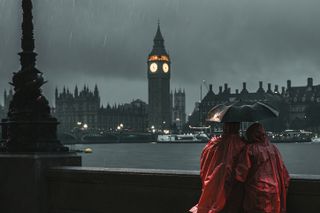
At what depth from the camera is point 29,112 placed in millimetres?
8383

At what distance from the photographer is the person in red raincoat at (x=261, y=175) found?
4684 mm

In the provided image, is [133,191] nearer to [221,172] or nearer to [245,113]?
[221,172]

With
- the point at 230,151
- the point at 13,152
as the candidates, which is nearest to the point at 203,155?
→ the point at 230,151

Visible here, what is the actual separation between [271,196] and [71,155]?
174 inches

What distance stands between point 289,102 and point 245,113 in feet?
589

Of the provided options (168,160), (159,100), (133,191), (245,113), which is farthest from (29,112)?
(159,100)

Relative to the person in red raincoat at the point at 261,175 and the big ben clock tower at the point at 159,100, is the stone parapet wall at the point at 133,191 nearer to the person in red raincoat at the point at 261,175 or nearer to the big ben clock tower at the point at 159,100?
the person in red raincoat at the point at 261,175

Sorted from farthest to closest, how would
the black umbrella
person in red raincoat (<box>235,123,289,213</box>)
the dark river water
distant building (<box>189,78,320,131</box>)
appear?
distant building (<box>189,78,320,131</box>)
the dark river water
the black umbrella
person in red raincoat (<box>235,123,289,213</box>)

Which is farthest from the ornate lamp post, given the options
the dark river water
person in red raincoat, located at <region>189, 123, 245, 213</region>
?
the dark river water

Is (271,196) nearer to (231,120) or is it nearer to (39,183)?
(231,120)

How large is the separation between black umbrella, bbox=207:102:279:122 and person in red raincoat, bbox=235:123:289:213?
0.29ft

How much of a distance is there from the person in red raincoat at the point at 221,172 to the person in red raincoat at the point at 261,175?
81 millimetres

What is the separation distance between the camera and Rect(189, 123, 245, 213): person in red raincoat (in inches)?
190

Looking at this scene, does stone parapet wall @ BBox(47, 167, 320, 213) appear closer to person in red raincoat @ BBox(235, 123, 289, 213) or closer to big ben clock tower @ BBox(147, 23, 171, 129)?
person in red raincoat @ BBox(235, 123, 289, 213)
